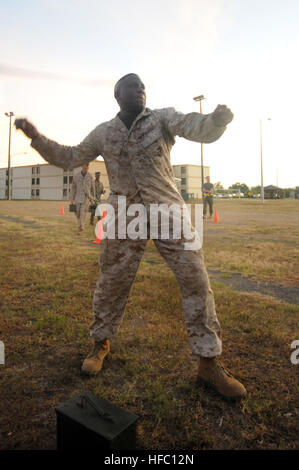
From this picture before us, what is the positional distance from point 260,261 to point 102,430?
5192 millimetres

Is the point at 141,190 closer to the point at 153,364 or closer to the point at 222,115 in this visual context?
the point at 222,115

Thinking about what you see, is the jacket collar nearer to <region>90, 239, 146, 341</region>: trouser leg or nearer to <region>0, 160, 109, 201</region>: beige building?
<region>90, 239, 146, 341</region>: trouser leg

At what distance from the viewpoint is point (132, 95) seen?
2307 millimetres

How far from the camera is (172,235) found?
85.6 inches

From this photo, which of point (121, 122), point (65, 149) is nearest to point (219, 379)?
point (121, 122)

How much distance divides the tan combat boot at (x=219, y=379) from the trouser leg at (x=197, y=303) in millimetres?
84

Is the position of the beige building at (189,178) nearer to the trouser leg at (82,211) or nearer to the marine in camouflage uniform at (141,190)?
the trouser leg at (82,211)

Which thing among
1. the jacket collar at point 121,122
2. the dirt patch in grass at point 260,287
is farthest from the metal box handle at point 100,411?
Answer: the dirt patch in grass at point 260,287

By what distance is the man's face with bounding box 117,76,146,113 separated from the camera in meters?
2.31

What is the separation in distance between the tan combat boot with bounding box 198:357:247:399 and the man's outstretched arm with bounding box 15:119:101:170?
5.77 feet

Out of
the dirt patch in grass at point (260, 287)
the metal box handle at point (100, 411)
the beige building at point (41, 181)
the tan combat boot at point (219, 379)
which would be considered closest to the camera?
the metal box handle at point (100, 411)

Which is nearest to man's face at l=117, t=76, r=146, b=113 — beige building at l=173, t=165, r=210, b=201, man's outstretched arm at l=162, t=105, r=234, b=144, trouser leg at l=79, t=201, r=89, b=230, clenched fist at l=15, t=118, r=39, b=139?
man's outstretched arm at l=162, t=105, r=234, b=144

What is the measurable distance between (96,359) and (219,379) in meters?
0.91

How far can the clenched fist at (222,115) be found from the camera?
1.82m
